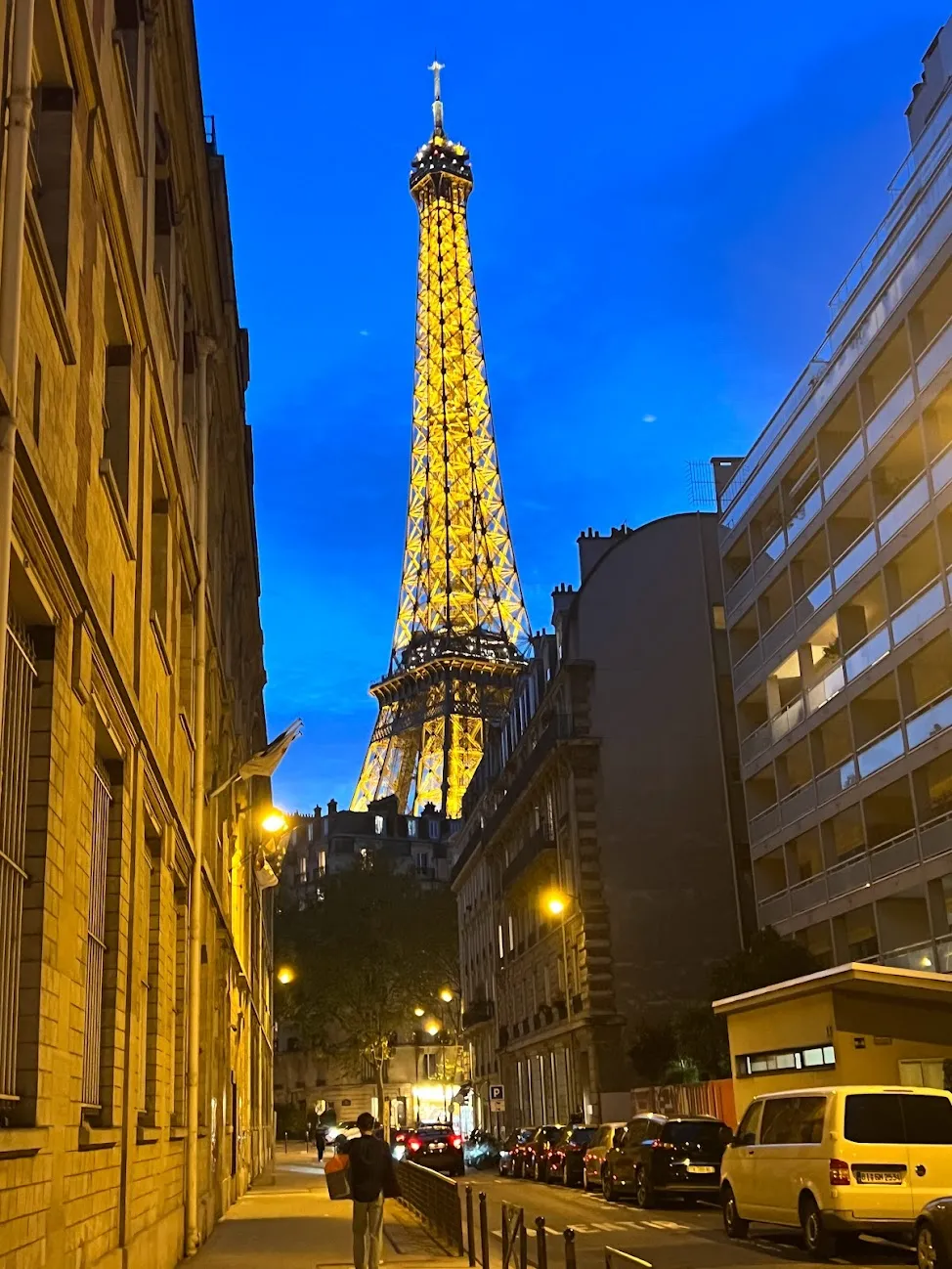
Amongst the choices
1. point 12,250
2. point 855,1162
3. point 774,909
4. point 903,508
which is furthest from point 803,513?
point 12,250

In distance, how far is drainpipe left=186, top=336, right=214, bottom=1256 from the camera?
62.2ft

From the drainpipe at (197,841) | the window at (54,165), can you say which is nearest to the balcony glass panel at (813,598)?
the drainpipe at (197,841)

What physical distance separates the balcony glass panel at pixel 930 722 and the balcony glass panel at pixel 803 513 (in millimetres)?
8122

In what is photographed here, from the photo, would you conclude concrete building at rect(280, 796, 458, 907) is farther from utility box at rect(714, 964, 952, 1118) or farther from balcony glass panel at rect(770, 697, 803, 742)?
utility box at rect(714, 964, 952, 1118)

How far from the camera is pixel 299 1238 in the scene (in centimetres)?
2155

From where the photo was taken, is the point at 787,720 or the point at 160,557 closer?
the point at 160,557

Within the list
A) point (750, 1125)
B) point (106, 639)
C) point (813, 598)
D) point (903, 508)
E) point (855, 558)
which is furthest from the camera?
point (813, 598)

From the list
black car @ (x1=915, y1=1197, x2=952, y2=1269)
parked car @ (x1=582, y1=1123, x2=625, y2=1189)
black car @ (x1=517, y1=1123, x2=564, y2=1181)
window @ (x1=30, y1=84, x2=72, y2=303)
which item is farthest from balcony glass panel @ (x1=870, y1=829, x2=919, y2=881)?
window @ (x1=30, y1=84, x2=72, y2=303)

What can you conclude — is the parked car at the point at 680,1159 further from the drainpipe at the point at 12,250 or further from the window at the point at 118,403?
the drainpipe at the point at 12,250

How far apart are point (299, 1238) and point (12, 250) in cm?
1724

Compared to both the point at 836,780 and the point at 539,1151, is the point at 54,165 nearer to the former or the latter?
the point at 836,780

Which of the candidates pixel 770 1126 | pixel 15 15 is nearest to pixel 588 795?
pixel 770 1126

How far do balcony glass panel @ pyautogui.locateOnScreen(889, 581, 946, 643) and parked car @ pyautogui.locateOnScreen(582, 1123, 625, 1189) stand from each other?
13.2 metres

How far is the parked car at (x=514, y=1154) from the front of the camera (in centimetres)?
4300
